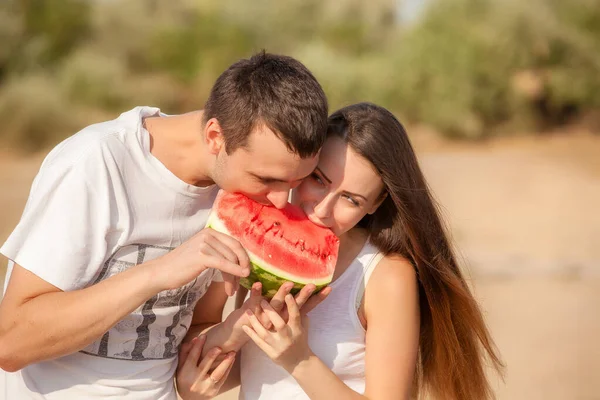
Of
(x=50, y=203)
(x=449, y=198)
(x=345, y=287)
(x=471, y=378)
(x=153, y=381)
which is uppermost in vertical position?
(x=50, y=203)

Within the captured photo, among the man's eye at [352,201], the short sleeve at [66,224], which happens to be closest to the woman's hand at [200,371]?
the short sleeve at [66,224]

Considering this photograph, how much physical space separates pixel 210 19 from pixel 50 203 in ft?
64.9

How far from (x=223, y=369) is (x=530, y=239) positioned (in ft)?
34.3

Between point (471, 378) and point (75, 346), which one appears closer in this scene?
point (75, 346)

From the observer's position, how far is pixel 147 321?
335 cm

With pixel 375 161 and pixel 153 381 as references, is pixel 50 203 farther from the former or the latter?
pixel 375 161

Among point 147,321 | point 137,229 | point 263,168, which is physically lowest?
point 147,321

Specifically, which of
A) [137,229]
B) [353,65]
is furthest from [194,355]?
[353,65]

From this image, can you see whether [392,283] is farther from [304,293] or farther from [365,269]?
[304,293]

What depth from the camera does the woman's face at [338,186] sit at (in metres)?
3.39

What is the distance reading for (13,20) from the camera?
19.6m

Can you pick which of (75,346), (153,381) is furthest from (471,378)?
(75,346)

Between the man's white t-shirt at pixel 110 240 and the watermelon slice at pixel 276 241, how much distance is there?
167 mm

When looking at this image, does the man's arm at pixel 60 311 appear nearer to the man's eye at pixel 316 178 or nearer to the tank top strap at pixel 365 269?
the man's eye at pixel 316 178
